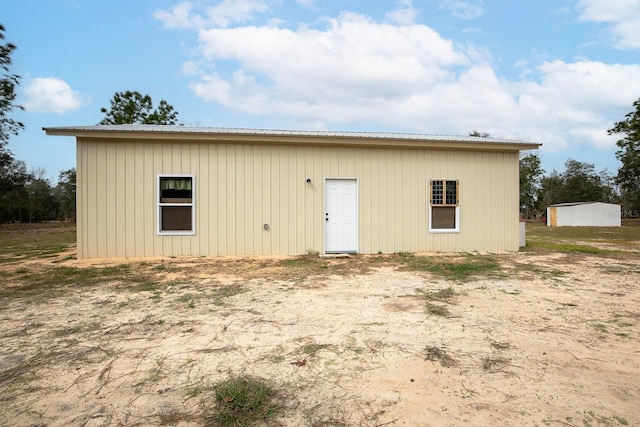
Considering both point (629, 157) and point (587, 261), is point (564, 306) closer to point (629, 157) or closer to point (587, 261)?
point (587, 261)

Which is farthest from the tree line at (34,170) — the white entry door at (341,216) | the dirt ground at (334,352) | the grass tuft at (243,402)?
the grass tuft at (243,402)

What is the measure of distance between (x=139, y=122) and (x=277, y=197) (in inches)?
889

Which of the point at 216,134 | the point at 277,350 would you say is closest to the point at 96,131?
the point at 216,134

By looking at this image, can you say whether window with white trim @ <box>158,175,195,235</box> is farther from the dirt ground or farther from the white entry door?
the white entry door

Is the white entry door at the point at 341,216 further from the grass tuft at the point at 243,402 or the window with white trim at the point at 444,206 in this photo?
the grass tuft at the point at 243,402

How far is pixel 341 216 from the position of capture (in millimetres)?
8203

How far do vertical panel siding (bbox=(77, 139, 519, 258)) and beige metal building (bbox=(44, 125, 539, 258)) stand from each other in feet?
0.08

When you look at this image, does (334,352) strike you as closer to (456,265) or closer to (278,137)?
(456,265)

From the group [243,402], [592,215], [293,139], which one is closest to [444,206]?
A: [293,139]

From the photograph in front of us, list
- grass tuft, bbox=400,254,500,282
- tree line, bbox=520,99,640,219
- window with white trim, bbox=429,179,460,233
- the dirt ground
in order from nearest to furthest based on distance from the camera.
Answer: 1. the dirt ground
2. grass tuft, bbox=400,254,500,282
3. window with white trim, bbox=429,179,460,233
4. tree line, bbox=520,99,640,219

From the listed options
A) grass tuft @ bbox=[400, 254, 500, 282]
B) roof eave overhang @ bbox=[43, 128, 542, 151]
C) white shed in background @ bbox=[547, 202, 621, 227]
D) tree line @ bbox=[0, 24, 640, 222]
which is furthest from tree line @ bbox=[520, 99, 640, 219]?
grass tuft @ bbox=[400, 254, 500, 282]

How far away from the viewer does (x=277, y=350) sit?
8.45 feet

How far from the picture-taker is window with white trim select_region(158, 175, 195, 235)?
7680mm

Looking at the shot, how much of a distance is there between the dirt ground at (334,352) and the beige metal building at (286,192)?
9.68 ft
